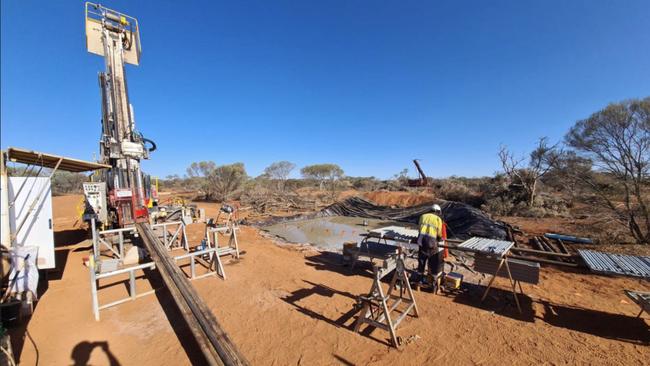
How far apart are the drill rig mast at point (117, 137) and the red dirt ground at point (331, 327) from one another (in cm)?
200

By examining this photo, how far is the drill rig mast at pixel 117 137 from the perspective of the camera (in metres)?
7.61

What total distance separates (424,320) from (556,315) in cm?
262

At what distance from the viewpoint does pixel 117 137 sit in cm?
800

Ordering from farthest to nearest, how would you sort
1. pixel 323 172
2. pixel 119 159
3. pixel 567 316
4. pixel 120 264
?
pixel 323 172 → pixel 119 159 → pixel 120 264 → pixel 567 316

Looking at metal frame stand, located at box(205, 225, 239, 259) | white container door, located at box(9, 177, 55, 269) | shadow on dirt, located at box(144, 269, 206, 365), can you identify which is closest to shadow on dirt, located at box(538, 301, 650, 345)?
shadow on dirt, located at box(144, 269, 206, 365)

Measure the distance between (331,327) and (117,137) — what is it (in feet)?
28.4

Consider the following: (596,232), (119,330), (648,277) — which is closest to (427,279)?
(648,277)

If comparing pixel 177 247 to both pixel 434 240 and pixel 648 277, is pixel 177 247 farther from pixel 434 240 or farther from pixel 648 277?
pixel 648 277

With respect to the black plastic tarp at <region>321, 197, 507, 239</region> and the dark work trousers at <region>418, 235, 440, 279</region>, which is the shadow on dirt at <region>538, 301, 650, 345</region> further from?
the black plastic tarp at <region>321, 197, 507, 239</region>

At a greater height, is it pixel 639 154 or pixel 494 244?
pixel 639 154

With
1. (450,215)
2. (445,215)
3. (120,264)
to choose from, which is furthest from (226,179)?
(120,264)

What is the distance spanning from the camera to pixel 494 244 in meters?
5.57

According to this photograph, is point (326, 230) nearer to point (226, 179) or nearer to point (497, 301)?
point (497, 301)

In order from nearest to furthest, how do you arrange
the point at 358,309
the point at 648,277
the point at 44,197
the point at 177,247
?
the point at 648,277
the point at 358,309
the point at 44,197
the point at 177,247
